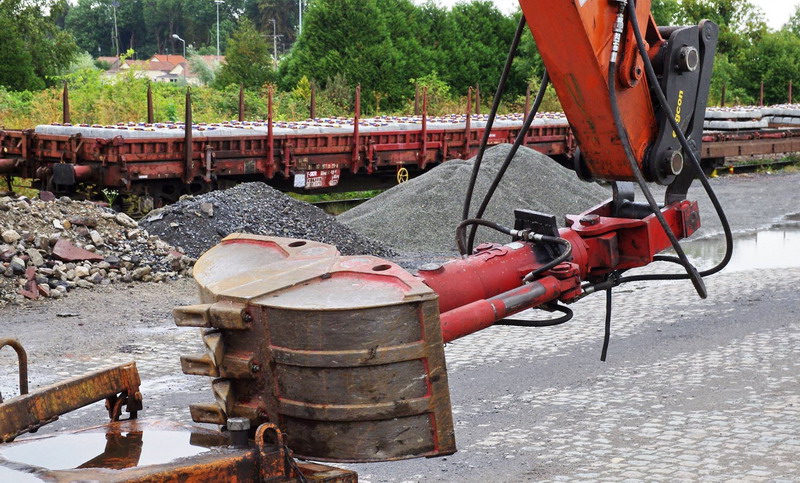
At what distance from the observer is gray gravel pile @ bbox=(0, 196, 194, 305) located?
436 inches

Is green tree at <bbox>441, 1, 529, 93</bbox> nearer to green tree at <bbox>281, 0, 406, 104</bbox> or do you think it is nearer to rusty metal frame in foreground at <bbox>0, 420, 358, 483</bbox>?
green tree at <bbox>281, 0, 406, 104</bbox>

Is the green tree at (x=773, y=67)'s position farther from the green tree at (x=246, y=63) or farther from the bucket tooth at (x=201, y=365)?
the bucket tooth at (x=201, y=365)

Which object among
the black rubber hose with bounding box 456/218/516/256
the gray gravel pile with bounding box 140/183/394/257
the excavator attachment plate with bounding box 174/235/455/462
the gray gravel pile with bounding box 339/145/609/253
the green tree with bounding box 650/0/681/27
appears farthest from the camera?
the green tree with bounding box 650/0/681/27

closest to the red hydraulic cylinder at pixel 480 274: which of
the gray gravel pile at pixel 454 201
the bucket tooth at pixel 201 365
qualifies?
the bucket tooth at pixel 201 365

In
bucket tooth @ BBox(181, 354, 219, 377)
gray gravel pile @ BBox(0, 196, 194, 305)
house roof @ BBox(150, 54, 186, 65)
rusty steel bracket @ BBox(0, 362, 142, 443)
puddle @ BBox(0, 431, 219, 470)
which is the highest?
house roof @ BBox(150, 54, 186, 65)

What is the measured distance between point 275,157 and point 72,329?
A: 791 cm

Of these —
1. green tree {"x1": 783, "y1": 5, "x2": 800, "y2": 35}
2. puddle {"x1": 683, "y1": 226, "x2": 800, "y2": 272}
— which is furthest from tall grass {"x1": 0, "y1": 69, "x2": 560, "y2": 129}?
green tree {"x1": 783, "y1": 5, "x2": 800, "y2": 35}

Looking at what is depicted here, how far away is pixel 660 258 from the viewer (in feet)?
18.7

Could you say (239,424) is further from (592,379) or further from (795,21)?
(795,21)

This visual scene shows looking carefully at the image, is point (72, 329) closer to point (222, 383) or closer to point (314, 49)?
point (222, 383)

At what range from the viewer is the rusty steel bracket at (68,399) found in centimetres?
377

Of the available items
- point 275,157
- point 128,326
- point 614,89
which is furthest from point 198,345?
point 275,157

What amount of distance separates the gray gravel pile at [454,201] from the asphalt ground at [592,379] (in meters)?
4.02

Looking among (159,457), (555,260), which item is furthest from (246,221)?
(159,457)
